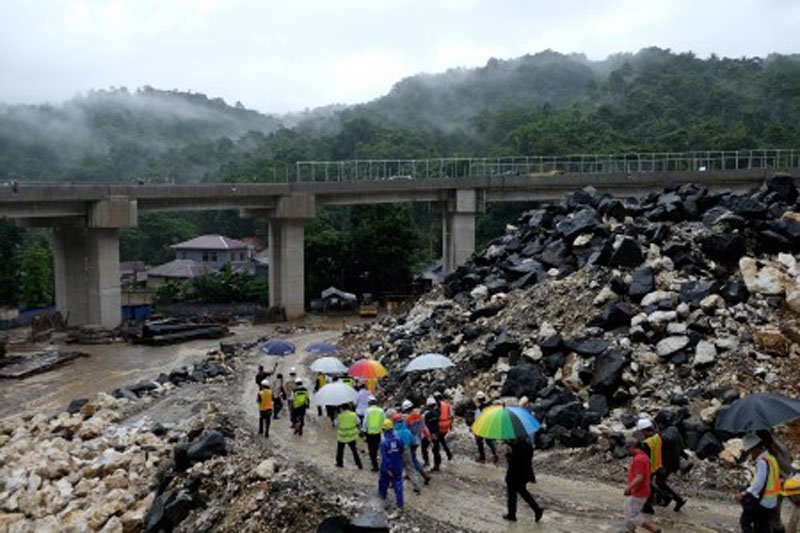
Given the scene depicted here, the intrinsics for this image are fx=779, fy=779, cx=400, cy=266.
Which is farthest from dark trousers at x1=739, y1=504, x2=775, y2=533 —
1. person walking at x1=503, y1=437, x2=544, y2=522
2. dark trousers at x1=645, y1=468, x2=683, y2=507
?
person walking at x1=503, y1=437, x2=544, y2=522

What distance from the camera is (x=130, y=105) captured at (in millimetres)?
152125

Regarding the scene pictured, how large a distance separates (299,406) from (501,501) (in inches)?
233

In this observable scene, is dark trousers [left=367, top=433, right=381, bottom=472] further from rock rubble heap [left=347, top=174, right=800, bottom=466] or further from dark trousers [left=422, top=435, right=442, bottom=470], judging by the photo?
rock rubble heap [left=347, top=174, right=800, bottom=466]

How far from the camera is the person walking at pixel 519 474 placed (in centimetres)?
1106

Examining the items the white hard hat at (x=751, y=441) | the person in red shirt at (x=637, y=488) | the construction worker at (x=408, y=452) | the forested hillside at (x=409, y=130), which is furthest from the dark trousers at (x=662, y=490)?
the forested hillside at (x=409, y=130)

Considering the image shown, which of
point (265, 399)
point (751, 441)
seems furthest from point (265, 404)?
point (751, 441)

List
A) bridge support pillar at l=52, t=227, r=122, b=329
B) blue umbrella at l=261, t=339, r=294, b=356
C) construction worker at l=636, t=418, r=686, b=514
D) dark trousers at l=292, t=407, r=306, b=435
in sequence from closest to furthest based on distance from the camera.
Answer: construction worker at l=636, t=418, r=686, b=514 → dark trousers at l=292, t=407, r=306, b=435 → blue umbrella at l=261, t=339, r=294, b=356 → bridge support pillar at l=52, t=227, r=122, b=329

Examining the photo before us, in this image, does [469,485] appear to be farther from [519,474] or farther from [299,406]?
[299,406]

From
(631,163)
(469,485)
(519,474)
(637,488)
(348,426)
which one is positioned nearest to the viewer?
(637,488)

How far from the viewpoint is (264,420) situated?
17.7m

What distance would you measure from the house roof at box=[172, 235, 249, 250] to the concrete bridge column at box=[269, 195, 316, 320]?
20.8 metres

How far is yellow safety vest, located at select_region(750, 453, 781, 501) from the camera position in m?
8.86

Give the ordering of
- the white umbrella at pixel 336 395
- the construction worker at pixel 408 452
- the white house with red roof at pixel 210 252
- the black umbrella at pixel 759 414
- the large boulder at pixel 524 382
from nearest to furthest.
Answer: the black umbrella at pixel 759 414 < the construction worker at pixel 408 452 < the white umbrella at pixel 336 395 < the large boulder at pixel 524 382 < the white house with red roof at pixel 210 252

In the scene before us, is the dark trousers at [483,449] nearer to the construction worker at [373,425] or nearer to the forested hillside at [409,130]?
the construction worker at [373,425]
